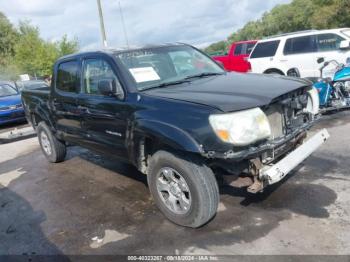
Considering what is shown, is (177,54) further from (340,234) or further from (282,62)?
(282,62)

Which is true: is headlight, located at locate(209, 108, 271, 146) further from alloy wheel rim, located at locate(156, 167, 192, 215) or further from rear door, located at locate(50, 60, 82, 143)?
rear door, located at locate(50, 60, 82, 143)

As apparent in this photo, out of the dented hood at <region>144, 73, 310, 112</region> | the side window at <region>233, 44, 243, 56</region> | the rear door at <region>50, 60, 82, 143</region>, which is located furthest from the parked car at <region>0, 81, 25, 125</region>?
the dented hood at <region>144, 73, 310, 112</region>

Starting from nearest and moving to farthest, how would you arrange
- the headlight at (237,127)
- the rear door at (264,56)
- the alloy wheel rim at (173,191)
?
the headlight at (237,127), the alloy wheel rim at (173,191), the rear door at (264,56)

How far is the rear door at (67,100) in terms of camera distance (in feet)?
16.6

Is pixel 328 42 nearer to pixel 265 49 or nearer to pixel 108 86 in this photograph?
pixel 265 49

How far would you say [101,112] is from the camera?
14.5 feet

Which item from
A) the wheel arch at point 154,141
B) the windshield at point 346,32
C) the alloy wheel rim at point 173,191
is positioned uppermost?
the windshield at point 346,32

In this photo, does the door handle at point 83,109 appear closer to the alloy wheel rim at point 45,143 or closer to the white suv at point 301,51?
the alloy wheel rim at point 45,143

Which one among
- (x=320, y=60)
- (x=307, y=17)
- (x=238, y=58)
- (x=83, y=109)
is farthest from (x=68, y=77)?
(x=307, y=17)

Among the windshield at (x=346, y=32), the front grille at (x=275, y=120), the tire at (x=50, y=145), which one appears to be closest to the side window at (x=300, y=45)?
the windshield at (x=346, y=32)

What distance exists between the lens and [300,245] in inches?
125

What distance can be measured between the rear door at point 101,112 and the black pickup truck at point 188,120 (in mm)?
13

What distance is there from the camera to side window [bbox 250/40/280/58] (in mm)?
11635

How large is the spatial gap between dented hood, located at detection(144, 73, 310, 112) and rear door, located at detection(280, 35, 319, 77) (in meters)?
7.17
